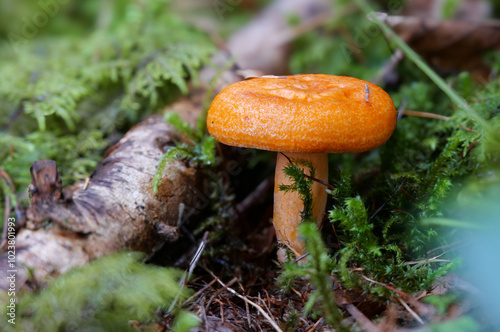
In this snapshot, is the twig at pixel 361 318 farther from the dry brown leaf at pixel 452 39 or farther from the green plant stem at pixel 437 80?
the dry brown leaf at pixel 452 39

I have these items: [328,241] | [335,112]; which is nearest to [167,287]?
[328,241]

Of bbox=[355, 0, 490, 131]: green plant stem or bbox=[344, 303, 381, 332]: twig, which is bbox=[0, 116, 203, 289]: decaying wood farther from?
bbox=[355, 0, 490, 131]: green plant stem

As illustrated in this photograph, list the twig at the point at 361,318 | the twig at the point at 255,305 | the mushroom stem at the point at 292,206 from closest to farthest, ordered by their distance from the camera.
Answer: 1. the twig at the point at 361,318
2. the twig at the point at 255,305
3. the mushroom stem at the point at 292,206

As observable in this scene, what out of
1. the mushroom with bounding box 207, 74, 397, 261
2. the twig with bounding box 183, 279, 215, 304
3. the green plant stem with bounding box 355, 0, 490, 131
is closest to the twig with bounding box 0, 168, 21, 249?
the twig with bounding box 183, 279, 215, 304

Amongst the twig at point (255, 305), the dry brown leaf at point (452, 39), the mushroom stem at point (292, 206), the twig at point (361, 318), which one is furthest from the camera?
the dry brown leaf at point (452, 39)

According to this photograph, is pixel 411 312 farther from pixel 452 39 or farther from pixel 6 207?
pixel 452 39

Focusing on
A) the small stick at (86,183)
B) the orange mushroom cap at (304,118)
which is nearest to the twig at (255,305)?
the orange mushroom cap at (304,118)

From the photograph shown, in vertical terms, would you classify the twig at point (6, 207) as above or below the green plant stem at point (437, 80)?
below

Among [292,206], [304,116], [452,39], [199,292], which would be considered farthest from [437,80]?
[452,39]
